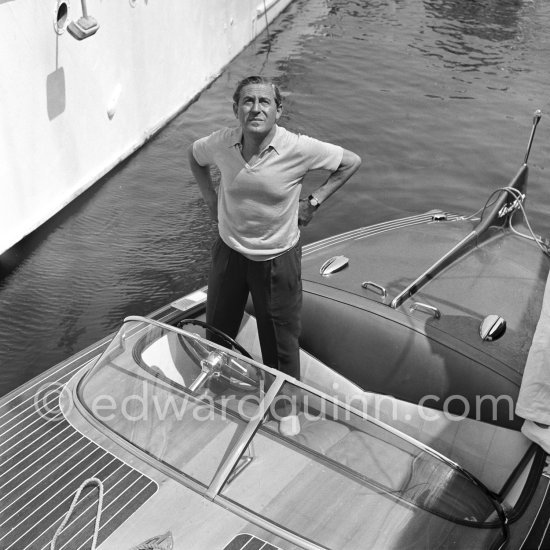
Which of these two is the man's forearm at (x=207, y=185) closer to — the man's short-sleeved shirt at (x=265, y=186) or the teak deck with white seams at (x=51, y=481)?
the man's short-sleeved shirt at (x=265, y=186)

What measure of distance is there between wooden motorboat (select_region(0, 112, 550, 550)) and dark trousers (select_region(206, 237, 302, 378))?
28 centimetres

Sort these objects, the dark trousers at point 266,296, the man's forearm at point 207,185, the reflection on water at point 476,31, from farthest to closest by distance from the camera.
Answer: the reflection on water at point 476,31 < the man's forearm at point 207,185 < the dark trousers at point 266,296

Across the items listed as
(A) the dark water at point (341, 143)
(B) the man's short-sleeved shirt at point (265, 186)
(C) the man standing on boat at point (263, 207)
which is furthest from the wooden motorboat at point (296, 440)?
(A) the dark water at point (341, 143)

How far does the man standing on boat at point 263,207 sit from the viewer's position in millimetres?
2766

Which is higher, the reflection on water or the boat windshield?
the boat windshield

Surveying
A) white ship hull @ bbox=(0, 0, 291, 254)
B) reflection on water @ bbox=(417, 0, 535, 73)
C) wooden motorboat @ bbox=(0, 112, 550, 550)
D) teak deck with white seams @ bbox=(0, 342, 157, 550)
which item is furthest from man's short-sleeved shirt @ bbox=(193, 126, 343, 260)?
reflection on water @ bbox=(417, 0, 535, 73)

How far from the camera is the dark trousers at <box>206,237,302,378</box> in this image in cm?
298

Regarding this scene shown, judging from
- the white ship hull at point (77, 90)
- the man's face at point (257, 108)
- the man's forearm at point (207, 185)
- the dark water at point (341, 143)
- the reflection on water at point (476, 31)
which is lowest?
the dark water at point (341, 143)

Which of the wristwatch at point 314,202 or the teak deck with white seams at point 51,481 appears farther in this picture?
the wristwatch at point 314,202

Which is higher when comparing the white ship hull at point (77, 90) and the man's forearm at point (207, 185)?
the man's forearm at point (207, 185)

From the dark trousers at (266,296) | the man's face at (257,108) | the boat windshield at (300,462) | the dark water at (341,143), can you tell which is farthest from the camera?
the dark water at (341,143)

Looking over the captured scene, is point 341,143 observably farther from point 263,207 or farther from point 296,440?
point 296,440

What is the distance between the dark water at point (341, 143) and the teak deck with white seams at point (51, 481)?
2.07 m

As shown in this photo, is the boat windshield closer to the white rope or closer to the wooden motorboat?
the wooden motorboat
